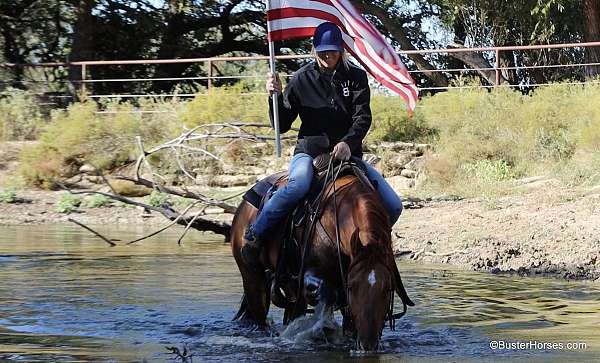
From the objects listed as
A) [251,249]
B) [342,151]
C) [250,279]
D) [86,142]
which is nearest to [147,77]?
[86,142]

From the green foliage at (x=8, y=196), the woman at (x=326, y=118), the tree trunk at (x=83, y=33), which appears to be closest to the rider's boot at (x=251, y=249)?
the woman at (x=326, y=118)

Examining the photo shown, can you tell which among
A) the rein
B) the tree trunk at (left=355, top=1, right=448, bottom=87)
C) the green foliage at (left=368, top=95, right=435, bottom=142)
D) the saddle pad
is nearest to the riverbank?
the green foliage at (left=368, top=95, right=435, bottom=142)

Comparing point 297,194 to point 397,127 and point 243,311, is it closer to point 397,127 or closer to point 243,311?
point 243,311

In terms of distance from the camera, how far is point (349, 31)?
31.7ft

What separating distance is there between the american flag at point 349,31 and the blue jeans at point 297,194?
148 centimetres

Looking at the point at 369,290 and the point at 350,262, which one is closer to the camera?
the point at 369,290

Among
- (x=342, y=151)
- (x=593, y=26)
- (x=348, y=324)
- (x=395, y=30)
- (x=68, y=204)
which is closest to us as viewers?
(x=348, y=324)

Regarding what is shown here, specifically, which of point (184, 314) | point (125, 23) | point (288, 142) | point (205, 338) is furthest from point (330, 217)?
point (125, 23)

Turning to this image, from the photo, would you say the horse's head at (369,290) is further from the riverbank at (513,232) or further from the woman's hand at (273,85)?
the riverbank at (513,232)

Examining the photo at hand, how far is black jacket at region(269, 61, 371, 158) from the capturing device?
832cm

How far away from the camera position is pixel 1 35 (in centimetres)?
3222

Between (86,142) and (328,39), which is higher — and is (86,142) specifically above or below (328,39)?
below

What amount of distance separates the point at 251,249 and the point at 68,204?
13.2m

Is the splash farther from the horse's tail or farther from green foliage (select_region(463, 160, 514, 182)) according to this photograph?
green foliage (select_region(463, 160, 514, 182))
